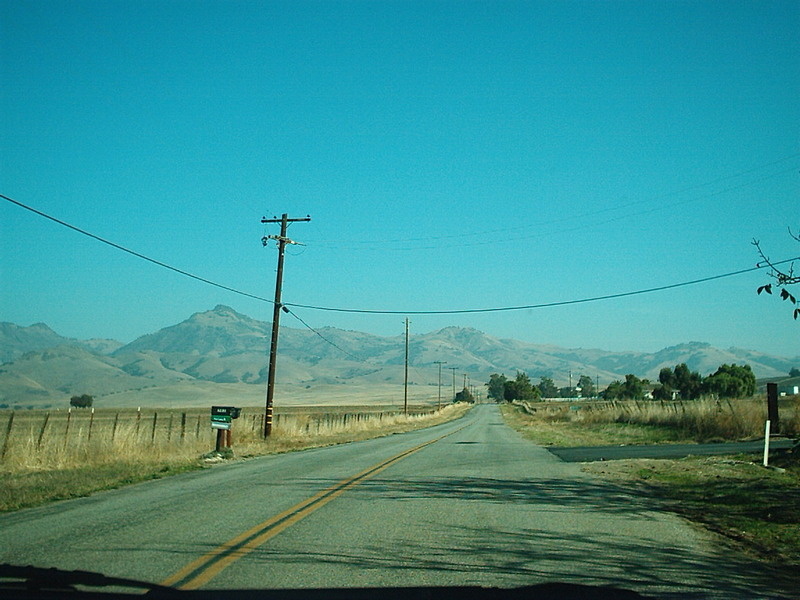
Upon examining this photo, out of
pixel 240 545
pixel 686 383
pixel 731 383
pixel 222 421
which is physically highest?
pixel 686 383

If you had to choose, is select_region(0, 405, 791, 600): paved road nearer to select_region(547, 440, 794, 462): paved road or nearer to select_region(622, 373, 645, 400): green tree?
select_region(547, 440, 794, 462): paved road

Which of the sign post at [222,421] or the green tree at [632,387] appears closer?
the sign post at [222,421]

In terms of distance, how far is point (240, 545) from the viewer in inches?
327

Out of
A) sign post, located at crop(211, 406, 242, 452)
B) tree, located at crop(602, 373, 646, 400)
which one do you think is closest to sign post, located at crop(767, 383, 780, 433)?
sign post, located at crop(211, 406, 242, 452)

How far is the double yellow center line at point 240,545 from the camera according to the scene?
6.69 metres

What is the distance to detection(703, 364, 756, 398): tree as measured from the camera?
107 meters

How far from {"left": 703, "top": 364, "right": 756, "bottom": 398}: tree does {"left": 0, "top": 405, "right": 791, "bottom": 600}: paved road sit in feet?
330

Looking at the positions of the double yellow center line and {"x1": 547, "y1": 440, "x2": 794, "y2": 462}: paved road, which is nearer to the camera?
the double yellow center line

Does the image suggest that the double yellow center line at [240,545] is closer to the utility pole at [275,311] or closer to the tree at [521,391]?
the utility pole at [275,311]

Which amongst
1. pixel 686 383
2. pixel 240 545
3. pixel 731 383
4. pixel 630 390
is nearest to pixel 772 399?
pixel 240 545

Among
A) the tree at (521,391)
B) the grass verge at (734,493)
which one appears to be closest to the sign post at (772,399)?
the grass verge at (734,493)

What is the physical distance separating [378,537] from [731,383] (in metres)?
111

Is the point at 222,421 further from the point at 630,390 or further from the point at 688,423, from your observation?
the point at 630,390

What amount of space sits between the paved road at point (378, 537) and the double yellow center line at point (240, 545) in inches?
0.8
